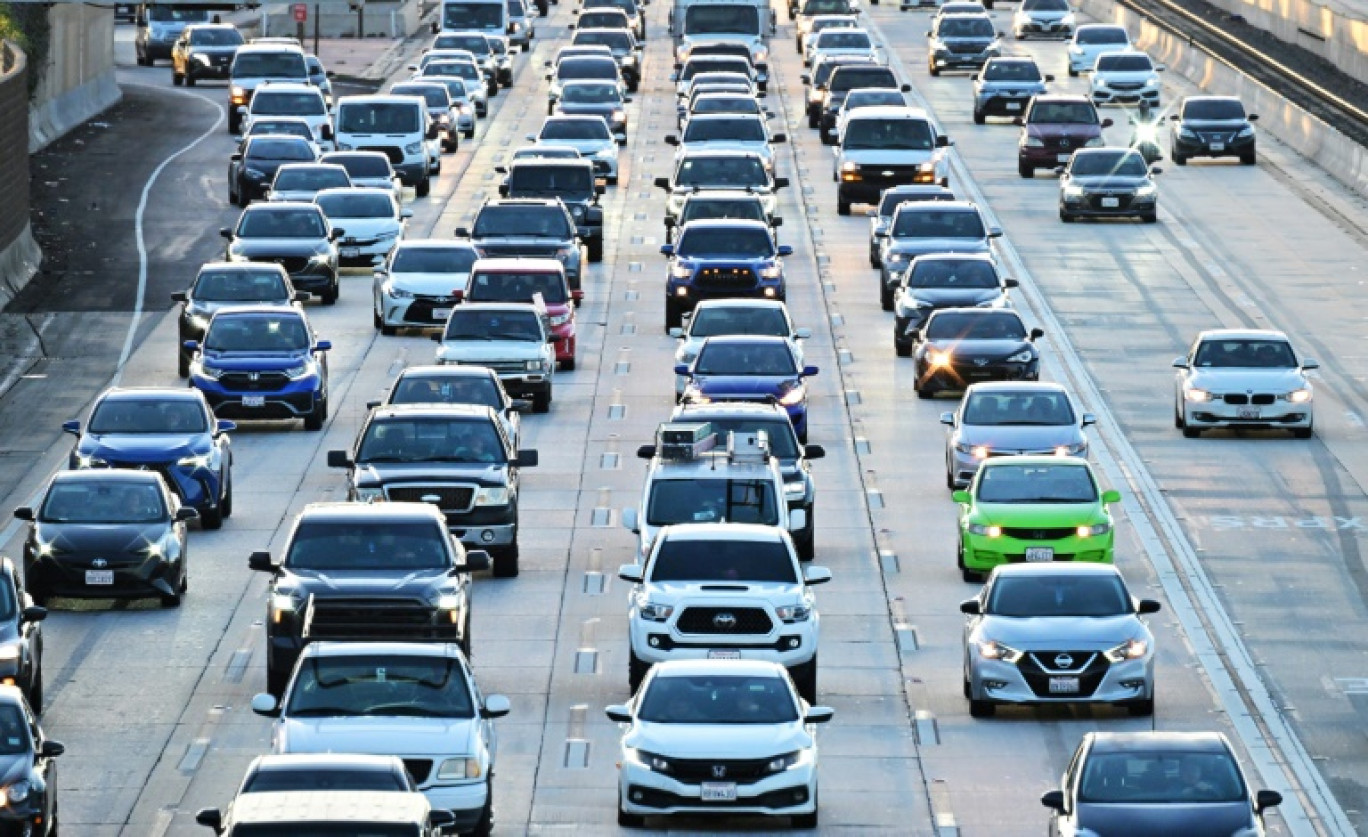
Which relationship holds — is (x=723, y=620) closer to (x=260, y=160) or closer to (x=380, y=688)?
(x=380, y=688)

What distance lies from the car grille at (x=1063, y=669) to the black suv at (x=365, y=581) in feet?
15.5

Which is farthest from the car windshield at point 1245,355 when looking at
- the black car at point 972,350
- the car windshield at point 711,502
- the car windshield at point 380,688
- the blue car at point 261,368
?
the car windshield at point 380,688

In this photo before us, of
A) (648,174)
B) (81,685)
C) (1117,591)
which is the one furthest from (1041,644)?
(648,174)

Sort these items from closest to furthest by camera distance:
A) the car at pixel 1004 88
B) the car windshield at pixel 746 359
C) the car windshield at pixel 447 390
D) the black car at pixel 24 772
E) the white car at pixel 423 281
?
the black car at pixel 24 772 < the car windshield at pixel 447 390 < the car windshield at pixel 746 359 < the white car at pixel 423 281 < the car at pixel 1004 88

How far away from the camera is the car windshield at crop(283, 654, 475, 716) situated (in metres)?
24.6

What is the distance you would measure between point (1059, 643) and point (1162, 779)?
234 inches

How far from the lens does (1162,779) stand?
75.9 feet

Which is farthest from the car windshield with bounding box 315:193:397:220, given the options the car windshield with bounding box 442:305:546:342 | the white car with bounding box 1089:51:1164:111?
the white car with bounding box 1089:51:1164:111

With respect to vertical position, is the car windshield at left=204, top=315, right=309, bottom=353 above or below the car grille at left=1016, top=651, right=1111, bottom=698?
below

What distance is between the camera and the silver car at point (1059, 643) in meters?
29.0

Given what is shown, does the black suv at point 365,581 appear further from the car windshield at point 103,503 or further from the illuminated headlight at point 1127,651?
the illuminated headlight at point 1127,651

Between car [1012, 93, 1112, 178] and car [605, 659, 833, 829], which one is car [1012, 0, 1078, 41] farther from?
car [605, 659, 833, 829]

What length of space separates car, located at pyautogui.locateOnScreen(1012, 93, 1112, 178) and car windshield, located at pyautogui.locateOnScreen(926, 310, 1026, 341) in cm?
2603

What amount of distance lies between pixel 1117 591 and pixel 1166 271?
31189 millimetres
